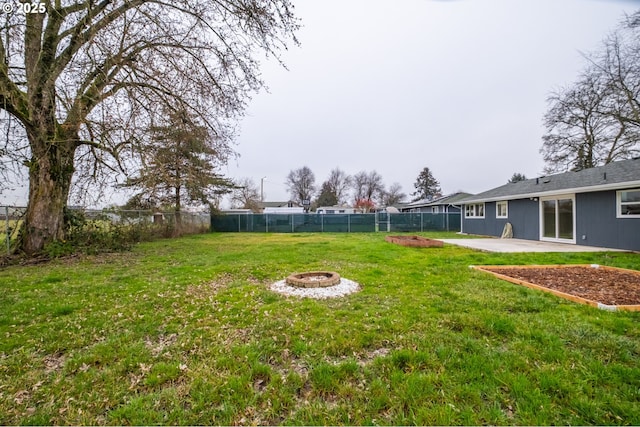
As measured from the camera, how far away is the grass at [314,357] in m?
1.73

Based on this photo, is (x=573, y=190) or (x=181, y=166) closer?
(x=573, y=190)

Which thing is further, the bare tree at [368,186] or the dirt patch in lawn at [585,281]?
the bare tree at [368,186]

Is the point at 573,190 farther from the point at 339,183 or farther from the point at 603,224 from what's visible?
the point at 339,183

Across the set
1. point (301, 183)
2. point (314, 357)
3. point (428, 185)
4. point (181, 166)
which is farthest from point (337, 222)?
point (428, 185)

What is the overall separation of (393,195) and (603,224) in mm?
41001

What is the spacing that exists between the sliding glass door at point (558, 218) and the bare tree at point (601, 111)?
24.6ft

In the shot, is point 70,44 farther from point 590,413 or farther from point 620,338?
point 620,338

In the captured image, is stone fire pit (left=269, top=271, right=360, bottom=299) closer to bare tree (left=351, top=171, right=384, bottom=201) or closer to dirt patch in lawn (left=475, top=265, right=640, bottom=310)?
dirt patch in lawn (left=475, top=265, right=640, bottom=310)

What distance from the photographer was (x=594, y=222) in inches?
374

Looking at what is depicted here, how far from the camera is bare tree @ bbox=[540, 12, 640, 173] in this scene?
12977 millimetres

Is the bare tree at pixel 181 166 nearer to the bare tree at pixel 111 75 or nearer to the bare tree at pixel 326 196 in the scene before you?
the bare tree at pixel 111 75

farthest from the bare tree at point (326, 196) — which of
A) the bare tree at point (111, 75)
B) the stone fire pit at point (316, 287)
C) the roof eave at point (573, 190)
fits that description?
the stone fire pit at point (316, 287)

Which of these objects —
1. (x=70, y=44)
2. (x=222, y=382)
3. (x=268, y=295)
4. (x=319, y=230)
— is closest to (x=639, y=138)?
(x=319, y=230)

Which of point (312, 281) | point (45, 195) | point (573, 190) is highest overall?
point (573, 190)
